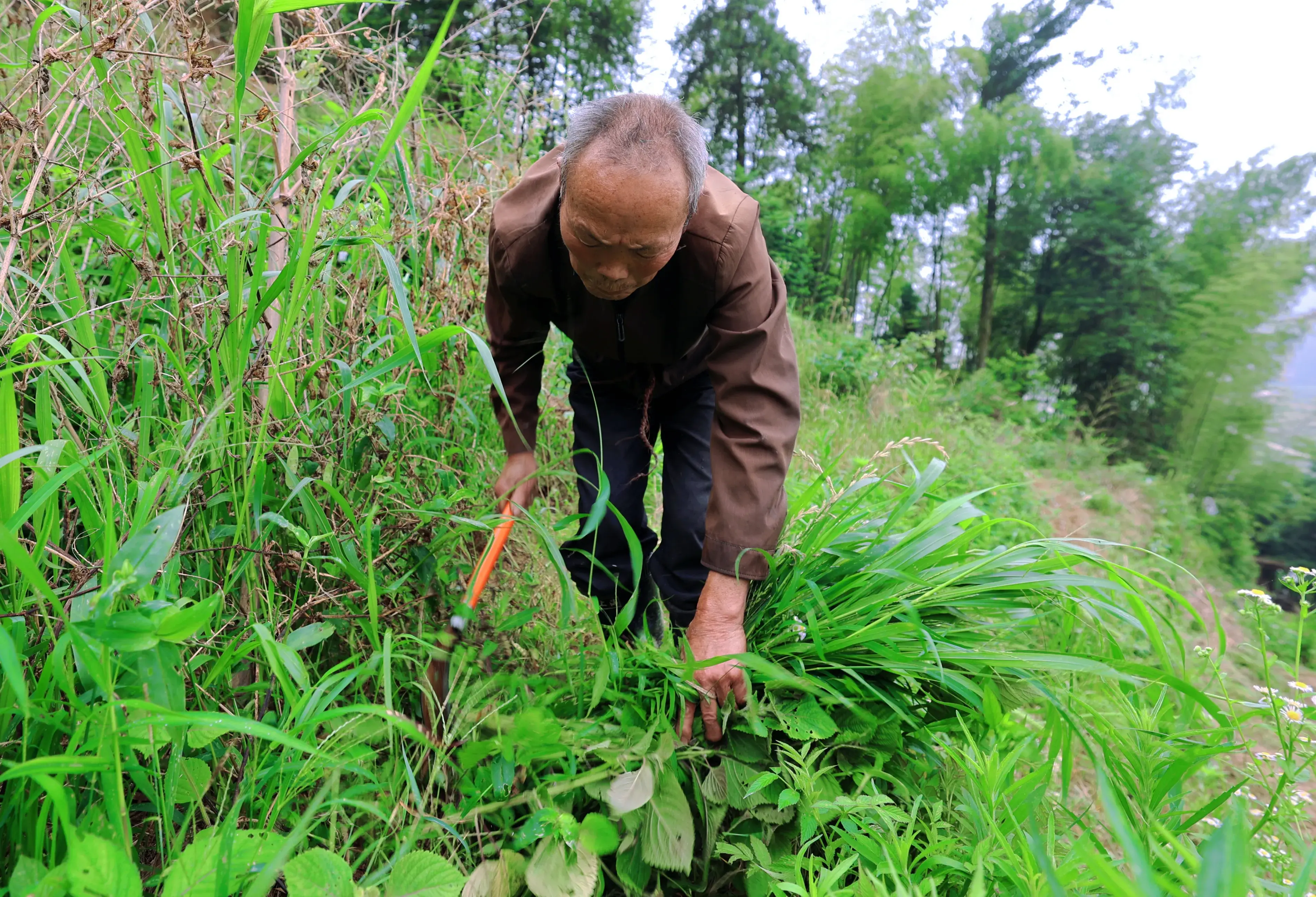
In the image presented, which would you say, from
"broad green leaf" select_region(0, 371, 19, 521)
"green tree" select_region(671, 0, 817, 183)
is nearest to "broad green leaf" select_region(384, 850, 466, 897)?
"broad green leaf" select_region(0, 371, 19, 521)

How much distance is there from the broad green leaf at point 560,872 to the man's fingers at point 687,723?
29 centimetres

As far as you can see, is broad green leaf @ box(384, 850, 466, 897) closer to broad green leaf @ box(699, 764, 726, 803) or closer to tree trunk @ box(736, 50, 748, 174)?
broad green leaf @ box(699, 764, 726, 803)

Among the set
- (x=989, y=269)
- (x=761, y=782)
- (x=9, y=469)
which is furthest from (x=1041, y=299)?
(x=9, y=469)

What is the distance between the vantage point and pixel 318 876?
0.90 m

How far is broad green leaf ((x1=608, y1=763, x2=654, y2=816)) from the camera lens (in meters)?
1.23

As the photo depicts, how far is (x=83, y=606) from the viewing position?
0.88 metres

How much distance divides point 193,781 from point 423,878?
13.9 inches

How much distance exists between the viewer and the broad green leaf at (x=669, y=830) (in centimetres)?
124

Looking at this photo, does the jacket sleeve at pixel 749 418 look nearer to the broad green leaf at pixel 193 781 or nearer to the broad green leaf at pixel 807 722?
the broad green leaf at pixel 807 722

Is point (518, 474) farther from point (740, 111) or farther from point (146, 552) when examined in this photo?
point (740, 111)

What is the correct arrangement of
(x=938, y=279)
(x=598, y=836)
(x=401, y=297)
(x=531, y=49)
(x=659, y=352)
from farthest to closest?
1. (x=938, y=279)
2. (x=531, y=49)
3. (x=659, y=352)
4. (x=598, y=836)
5. (x=401, y=297)

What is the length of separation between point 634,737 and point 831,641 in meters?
0.46

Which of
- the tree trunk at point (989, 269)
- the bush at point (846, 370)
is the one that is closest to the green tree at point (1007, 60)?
the tree trunk at point (989, 269)

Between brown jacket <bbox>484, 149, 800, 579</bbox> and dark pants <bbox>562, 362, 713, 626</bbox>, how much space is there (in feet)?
0.69
